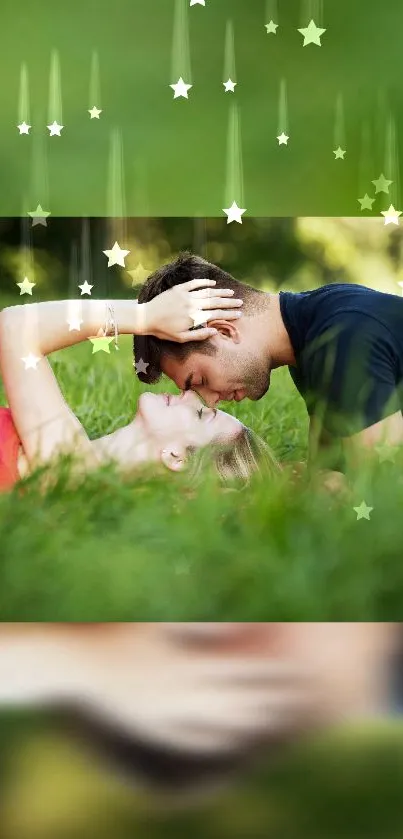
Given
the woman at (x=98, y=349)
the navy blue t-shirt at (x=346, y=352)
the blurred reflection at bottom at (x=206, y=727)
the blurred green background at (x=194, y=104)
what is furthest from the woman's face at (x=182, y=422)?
the blurred reflection at bottom at (x=206, y=727)

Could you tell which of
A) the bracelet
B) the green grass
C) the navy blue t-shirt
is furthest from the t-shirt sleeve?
the bracelet

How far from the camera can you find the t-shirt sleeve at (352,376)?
3.71ft

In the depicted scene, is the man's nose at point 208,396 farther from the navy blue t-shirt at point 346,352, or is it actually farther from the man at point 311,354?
the navy blue t-shirt at point 346,352

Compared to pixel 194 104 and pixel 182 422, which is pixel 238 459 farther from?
pixel 194 104

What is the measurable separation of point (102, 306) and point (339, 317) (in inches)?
12.2

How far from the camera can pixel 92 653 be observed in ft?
2.99

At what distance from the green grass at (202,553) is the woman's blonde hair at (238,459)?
0.22 feet

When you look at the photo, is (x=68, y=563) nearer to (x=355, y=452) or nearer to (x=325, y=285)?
(x=355, y=452)

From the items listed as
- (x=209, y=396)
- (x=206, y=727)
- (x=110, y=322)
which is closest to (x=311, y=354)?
(x=209, y=396)

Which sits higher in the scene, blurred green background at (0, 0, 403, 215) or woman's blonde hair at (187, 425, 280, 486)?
blurred green background at (0, 0, 403, 215)

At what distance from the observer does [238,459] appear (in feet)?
3.84

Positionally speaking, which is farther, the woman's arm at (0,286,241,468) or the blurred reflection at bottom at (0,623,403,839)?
the woman's arm at (0,286,241,468)

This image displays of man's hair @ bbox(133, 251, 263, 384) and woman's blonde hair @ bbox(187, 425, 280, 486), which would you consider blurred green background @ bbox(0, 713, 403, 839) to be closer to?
woman's blonde hair @ bbox(187, 425, 280, 486)

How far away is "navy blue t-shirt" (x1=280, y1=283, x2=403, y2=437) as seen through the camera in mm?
1140
